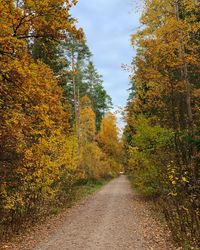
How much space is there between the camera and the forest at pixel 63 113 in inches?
306

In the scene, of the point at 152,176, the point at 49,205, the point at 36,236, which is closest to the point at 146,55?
the point at 152,176

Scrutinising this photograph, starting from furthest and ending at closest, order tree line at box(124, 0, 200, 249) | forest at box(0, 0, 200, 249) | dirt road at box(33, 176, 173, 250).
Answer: tree line at box(124, 0, 200, 249), dirt road at box(33, 176, 173, 250), forest at box(0, 0, 200, 249)

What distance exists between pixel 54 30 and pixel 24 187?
19.0 feet

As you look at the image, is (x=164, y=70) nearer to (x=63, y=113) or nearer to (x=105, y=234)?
(x=63, y=113)

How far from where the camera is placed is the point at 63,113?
19.2 metres

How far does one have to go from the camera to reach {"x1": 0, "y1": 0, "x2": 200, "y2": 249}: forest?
7770mm

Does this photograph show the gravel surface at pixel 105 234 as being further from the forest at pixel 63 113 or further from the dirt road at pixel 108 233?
the forest at pixel 63 113

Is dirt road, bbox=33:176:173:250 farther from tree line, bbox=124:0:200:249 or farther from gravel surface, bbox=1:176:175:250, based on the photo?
tree line, bbox=124:0:200:249

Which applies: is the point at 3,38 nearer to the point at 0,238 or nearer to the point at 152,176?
the point at 0,238

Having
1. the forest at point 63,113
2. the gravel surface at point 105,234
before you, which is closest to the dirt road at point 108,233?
the gravel surface at point 105,234

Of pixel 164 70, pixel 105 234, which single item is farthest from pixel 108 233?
pixel 164 70

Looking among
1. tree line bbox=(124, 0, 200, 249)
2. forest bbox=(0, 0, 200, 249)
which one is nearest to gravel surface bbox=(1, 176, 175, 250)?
forest bbox=(0, 0, 200, 249)

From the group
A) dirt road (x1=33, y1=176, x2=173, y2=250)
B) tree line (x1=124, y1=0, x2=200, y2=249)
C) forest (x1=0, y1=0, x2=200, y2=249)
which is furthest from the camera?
tree line (x1=124, y1=0, x2=200, y2=249)

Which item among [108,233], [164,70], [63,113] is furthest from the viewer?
[63,113]
